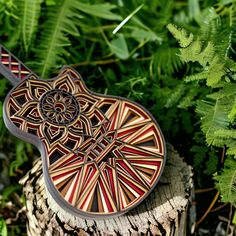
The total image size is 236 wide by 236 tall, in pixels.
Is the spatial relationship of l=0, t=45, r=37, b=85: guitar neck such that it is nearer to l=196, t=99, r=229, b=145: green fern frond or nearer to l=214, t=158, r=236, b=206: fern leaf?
l=196, t=99, r=229, b=145: green fern frond

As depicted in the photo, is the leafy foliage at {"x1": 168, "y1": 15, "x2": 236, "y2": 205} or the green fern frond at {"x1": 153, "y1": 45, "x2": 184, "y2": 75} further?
the green fern frond at {"x1": 153, "y1": 45, "x2": 184, "y2": 75}

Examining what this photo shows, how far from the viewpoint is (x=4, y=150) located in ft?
7.21

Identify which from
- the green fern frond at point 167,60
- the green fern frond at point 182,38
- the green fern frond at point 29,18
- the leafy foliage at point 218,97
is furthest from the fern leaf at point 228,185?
the green fern frond at point 29,18

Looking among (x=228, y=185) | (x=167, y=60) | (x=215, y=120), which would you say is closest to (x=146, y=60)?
(x=167, y=60)

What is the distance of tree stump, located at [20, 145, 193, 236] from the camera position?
147 cm

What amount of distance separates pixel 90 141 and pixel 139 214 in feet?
0.85

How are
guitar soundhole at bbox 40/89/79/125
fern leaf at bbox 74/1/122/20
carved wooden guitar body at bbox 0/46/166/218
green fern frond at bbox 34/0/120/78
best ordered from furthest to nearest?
fern leaf at bbox 74/1/122/20 < green fern frond at bbox 34/0/120/78 < guitar soundhole at bbox 40/89/79/125 < carved wooden guitar body at bbox 0/46/166/218

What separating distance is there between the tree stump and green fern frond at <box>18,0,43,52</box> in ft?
1.76

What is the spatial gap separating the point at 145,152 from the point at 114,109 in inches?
6.8

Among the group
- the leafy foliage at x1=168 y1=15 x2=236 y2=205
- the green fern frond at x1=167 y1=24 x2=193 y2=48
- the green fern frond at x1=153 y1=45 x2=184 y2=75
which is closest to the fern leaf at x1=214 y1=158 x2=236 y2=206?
the leafy foliage at x1=168 y1=15 x2=236 y2=205

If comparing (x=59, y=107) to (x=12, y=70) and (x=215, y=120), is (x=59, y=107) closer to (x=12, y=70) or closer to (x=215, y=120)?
(x=12, y=70)

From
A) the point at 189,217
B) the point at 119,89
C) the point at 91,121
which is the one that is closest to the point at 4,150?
the point at 119,89

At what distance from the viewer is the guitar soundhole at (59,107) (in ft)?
5.16

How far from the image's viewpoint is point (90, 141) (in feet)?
5.09
